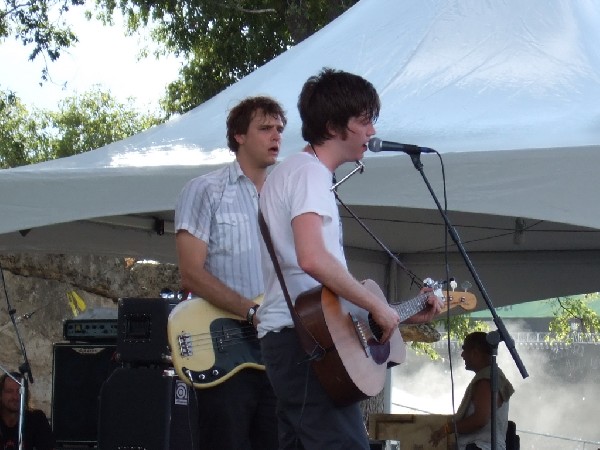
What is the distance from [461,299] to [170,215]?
8.67 feet

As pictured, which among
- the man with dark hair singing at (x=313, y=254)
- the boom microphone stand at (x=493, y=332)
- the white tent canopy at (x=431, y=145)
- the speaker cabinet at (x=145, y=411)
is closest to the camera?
the man with dark hair singing at (x=313, y=254)

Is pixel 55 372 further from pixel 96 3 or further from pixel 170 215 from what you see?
pixel 96 3

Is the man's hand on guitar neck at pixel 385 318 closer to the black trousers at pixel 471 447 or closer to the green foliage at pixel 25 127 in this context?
the black trousers at pixel 471 447

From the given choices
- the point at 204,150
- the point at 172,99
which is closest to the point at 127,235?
the point at 204,150

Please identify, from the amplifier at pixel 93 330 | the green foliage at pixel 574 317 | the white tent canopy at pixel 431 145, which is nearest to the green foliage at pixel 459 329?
the green foliage at pixel 574 317

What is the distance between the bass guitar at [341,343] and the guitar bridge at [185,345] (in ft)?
3.33

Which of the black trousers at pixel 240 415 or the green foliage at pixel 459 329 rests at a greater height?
the green foliage at pixel 459 329

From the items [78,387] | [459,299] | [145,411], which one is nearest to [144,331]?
[145,411]

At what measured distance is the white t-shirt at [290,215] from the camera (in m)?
2.99

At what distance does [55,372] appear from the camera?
21.2 feet

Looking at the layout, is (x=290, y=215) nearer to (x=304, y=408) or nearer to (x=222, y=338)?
(x=304, y=408)

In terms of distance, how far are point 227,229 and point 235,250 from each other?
8cm

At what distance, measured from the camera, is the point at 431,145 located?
4340 mm

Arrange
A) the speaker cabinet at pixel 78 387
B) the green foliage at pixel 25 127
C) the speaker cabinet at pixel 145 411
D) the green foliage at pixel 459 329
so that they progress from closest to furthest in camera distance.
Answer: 1. the speaker cabinet at pixel 145 411
2. the speaker cabinet at pixel 78 387
3. the green foliage at pixel 459 329
4. the green foliage at pixel 25 127
